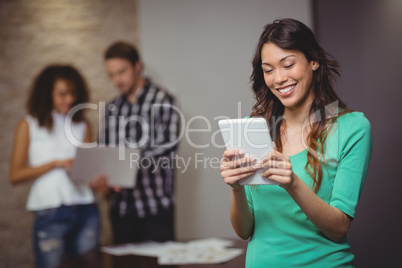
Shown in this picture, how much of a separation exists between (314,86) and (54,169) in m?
1.94

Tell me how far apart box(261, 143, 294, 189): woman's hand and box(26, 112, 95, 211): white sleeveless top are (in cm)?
183

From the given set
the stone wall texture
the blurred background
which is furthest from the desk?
the stone wall texture

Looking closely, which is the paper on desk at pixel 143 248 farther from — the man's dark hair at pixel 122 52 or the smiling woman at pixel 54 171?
the man's dark hair at pixel 122 52

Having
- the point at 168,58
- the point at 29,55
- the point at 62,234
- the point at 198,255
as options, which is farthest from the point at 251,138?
the point at 29,55

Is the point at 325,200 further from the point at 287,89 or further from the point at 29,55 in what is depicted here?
the point at 29,55

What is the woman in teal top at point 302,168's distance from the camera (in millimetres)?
1000

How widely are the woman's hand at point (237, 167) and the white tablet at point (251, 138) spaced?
1 centimetres

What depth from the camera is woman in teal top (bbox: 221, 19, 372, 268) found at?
100 centimetres

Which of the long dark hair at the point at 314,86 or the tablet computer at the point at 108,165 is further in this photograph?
the tablet computer at the point at 108,165

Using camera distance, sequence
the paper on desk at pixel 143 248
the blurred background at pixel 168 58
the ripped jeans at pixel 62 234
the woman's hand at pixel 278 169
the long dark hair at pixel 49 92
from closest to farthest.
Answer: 1. the woman's hand at pixel 278 169
2. the paper on desk at pixel 143 248
3. the ripped jeans at pixel 62 234
4. the long dark hair at pixel 49 92
5. the blurred background at pixel 168 58

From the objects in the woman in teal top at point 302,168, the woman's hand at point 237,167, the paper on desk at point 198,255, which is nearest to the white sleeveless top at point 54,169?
the paper on desk at point 198,255

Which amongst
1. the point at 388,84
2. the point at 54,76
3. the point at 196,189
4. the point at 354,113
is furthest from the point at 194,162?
the point at 354,113

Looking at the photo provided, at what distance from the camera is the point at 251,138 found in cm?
98

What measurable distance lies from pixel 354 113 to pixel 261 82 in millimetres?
292
